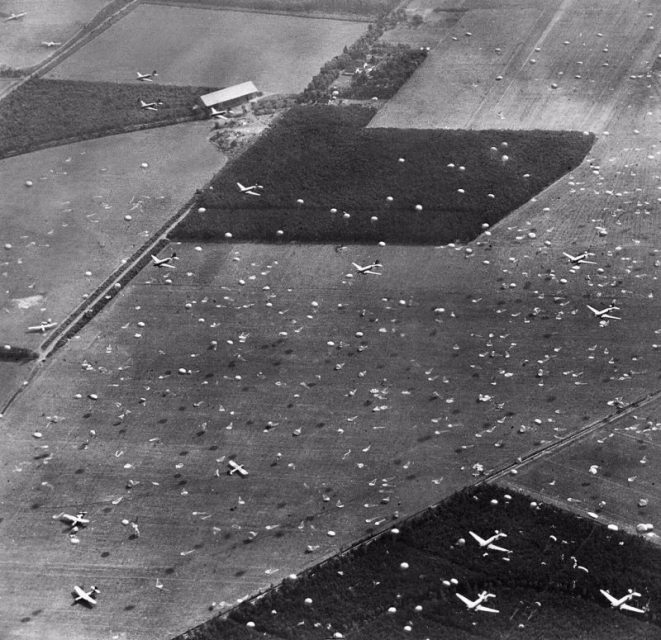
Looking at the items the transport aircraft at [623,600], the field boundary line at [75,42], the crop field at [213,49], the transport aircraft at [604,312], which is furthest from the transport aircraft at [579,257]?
the field boundary line at [75,42]

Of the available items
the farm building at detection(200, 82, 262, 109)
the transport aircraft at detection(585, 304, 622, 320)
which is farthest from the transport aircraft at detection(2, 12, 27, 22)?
the transport aircraft at detection(585, 304, 622, 320)

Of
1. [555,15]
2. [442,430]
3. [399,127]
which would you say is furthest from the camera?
[555,15]

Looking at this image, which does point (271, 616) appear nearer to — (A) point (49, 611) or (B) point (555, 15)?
(A) point (49, 611)

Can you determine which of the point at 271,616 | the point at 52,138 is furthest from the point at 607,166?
the point at 271,616

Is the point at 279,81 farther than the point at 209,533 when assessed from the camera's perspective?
Yes

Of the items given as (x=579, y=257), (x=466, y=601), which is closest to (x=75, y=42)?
(x=579, y=257)

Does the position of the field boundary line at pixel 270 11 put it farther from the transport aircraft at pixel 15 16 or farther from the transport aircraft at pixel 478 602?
the transport aircraft at pixel 478 602

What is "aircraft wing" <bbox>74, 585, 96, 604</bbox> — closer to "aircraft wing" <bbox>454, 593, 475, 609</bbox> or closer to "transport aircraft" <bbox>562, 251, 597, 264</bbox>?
"aircraft wing" <bbox>454, 593, 475, 609</bbox>
